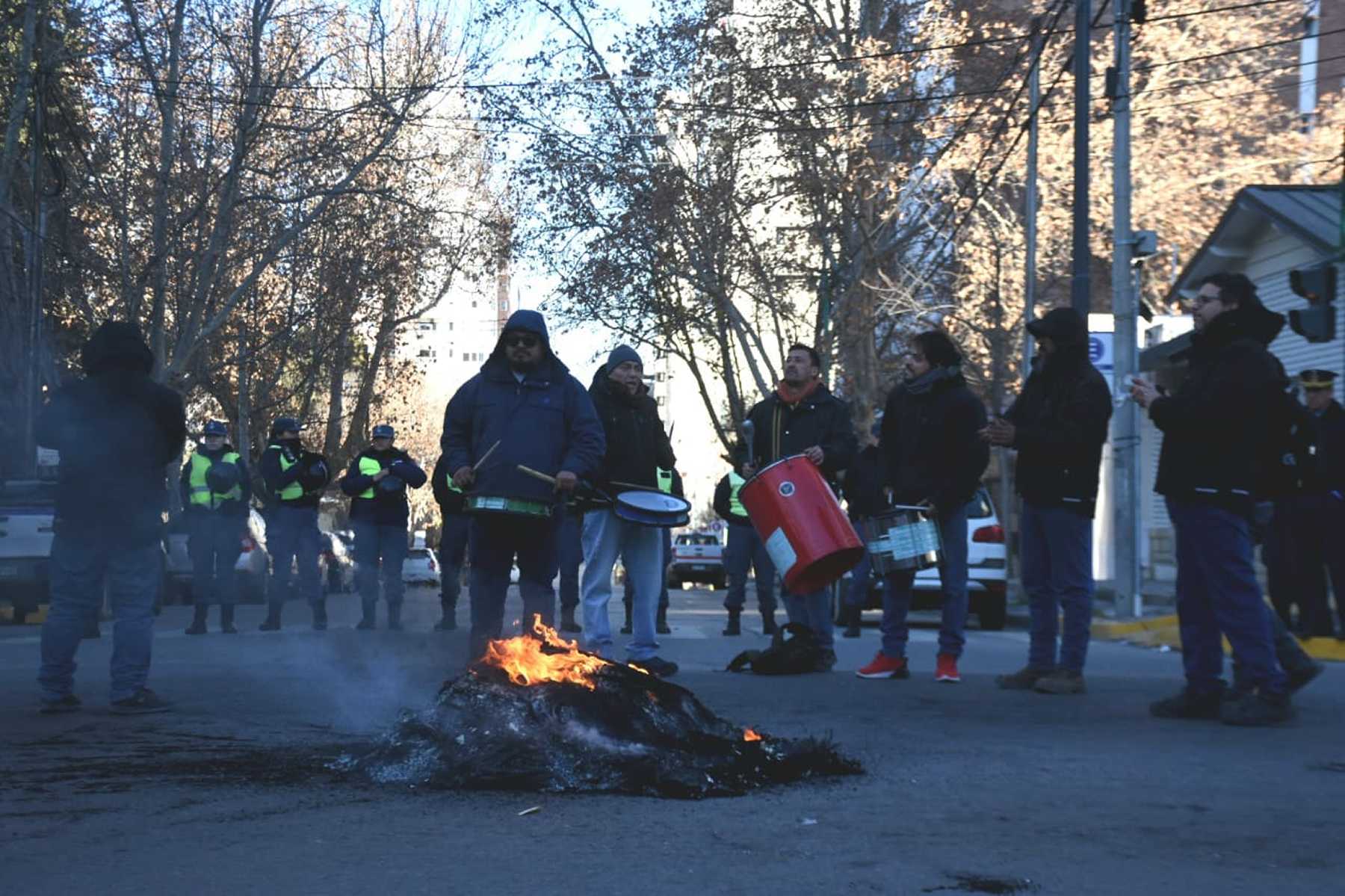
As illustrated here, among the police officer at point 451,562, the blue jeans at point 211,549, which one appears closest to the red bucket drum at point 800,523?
the police officer at point 451,562

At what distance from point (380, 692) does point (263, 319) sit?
35.8 meters

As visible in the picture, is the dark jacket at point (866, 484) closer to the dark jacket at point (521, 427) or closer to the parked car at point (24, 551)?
the dark jacket at point (521, 427)

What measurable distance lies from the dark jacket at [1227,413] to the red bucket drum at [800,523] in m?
2.09

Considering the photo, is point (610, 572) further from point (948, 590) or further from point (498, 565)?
point (948, 590)

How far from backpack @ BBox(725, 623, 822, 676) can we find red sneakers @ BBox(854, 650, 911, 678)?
13.8 inches

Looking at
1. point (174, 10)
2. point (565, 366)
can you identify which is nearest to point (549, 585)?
point (565, 366)

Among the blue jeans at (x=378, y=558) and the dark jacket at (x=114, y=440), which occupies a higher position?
the dark jacket at (x=114, y=440)

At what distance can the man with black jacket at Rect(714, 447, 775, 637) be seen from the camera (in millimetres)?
14148

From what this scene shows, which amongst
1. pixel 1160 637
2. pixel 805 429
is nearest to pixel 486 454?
pixel 805 429

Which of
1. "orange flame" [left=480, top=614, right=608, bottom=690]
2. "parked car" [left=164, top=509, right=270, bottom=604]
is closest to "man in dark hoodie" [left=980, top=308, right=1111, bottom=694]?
"orange flame" [left=480, top=614, right=608, bottom=690]

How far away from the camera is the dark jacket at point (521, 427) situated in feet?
27.5

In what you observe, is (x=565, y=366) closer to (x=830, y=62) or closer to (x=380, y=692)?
(x=380, y=692)

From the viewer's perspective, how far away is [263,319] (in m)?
43.8

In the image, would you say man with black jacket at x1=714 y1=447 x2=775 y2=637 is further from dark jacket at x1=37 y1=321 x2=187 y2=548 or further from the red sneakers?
dark jacket at x1=37 y1=321 x2=187 y2=548
